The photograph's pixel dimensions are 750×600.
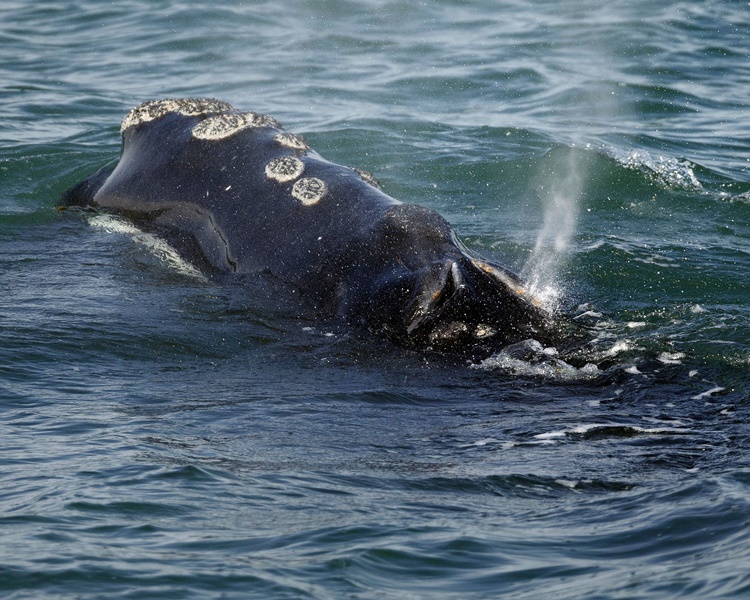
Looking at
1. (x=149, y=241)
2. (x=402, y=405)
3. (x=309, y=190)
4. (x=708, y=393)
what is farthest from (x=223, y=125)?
(x=708, y=393)

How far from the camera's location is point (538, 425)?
19.7 ft

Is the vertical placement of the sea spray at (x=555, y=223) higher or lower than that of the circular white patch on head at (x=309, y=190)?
lower

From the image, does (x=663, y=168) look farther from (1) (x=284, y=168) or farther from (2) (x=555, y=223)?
(1) (x=284, y=168)

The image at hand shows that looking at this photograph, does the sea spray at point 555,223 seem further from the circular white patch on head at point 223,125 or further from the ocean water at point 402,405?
the circular white patch on head at point 223,125

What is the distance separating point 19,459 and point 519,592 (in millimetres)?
2479

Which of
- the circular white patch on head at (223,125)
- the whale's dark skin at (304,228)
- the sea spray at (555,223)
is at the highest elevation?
the circular white patch on head at (223,125)

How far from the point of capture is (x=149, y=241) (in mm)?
8938

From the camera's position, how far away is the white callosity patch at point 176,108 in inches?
358

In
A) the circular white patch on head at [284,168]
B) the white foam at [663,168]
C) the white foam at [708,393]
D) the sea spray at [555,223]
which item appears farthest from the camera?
the white foam at [663,168]

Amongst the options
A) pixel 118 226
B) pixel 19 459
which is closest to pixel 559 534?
pixel 19 459

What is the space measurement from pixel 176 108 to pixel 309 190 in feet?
5.64

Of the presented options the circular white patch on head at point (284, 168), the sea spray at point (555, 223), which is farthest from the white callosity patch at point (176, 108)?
the sea spray at point (555, 223)

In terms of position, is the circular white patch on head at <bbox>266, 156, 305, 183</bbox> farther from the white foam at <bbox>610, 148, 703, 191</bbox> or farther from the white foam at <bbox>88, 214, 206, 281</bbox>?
the white foam at <bbox>610, 148, 703, 191</bbox>

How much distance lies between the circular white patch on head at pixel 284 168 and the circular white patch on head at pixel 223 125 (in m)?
0.57
